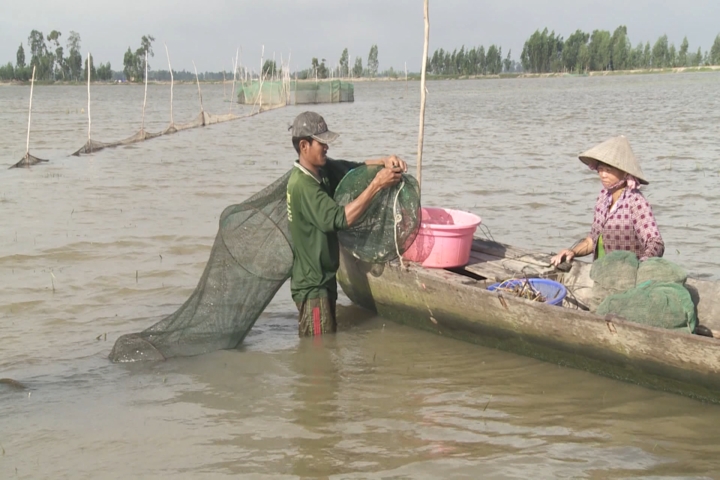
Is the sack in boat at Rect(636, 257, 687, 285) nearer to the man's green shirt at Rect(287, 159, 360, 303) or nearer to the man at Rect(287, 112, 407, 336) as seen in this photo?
the man at Rect(287, 112, 407, 336)

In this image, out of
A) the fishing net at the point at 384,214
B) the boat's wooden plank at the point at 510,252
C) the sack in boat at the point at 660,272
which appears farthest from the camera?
the boat's wooden plank at the point at 510,252

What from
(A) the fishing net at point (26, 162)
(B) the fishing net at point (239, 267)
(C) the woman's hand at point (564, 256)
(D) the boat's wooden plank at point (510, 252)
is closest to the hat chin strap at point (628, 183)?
(C) the woman's hand at point (564, 256)

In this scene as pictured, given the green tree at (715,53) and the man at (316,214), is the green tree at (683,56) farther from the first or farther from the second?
the man at (316,214)

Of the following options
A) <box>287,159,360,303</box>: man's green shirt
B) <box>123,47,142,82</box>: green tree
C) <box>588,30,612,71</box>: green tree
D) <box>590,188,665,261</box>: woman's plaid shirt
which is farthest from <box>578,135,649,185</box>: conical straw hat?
<box>588,30,612,71</box>: green tree

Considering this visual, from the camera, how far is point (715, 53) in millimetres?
102562

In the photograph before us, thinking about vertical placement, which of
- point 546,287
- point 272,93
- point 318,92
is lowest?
point 546,287

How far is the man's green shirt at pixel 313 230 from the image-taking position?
456cm

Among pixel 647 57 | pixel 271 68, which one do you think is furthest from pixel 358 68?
pixel 271 68

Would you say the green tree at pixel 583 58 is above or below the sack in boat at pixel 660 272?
above

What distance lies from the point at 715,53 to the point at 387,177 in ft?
367

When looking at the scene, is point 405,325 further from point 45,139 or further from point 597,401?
point 45,139

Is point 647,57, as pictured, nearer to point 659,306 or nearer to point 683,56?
point 683,56

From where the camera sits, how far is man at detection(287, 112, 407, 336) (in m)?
4.57

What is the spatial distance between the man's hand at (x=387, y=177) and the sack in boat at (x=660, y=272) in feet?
4.96
